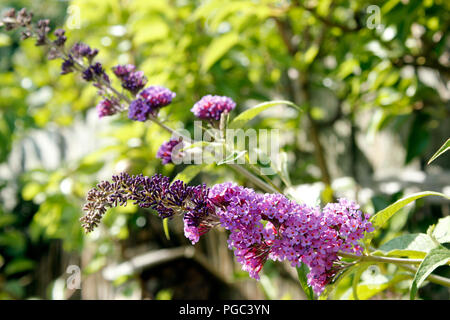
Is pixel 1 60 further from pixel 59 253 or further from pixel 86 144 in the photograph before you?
pixel 59 253

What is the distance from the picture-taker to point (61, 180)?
203 centimetres

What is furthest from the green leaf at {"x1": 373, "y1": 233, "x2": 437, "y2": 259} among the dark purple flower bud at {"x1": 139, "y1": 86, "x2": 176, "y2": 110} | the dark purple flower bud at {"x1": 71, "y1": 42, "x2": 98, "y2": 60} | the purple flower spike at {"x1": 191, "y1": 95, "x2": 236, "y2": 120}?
the dark purple flower bud at {"x1": 71, "y1": 42, "x2": 98, "y2": 60}

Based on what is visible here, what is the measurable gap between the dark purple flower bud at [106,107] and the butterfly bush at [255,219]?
0.34 metres

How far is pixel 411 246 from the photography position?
83 centimetres

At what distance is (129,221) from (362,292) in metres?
1.56

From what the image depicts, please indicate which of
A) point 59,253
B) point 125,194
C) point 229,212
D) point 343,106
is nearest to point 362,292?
point 229,212

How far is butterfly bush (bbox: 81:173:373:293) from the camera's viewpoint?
685 mm

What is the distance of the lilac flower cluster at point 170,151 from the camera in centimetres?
95

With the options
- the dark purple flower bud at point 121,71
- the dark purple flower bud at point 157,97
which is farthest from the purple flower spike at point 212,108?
the dark purple flower bud at point 121,71

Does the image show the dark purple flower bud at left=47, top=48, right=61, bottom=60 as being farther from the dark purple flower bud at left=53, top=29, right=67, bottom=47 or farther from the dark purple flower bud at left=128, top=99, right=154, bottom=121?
the dark purple flower bud at left=128, top=99, right=154, bottom=121

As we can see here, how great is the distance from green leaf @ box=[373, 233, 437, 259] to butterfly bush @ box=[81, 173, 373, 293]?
0.12 m

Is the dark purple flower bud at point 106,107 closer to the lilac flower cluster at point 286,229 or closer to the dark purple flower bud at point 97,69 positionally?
the dark purple flower bud at point 97,69

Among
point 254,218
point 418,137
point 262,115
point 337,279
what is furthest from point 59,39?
point 262,115

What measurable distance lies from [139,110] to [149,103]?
3 centimetres
